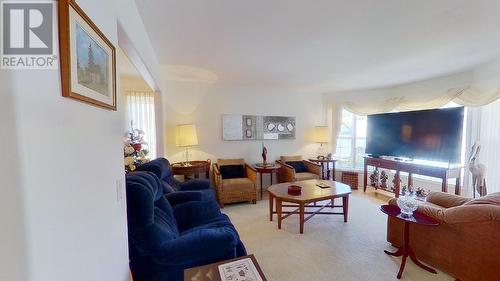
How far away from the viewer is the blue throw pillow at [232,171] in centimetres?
439

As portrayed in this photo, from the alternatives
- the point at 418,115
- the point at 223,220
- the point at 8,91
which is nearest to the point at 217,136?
the point at 223,220

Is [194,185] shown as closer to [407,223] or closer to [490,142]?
[407,223]

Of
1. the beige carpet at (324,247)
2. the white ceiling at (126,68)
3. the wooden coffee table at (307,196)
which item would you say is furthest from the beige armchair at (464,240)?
the white ceiling at (126,68)

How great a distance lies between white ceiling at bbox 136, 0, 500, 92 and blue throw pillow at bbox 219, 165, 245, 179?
1.81 m

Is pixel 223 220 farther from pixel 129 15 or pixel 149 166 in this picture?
pixel 129 15

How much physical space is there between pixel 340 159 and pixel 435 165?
2.11 m

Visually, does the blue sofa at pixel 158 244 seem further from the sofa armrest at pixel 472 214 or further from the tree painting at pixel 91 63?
the sofa armrest at pixel 472 214

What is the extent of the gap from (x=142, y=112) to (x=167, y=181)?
197 cm

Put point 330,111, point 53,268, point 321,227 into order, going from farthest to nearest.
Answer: point 330,111, point 321,227, point 53,268

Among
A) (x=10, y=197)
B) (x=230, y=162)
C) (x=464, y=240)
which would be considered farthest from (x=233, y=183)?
(x=10, y=197)

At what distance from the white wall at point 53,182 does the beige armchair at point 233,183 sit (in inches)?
112

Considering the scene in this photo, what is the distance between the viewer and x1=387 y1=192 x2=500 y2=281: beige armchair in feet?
5.72

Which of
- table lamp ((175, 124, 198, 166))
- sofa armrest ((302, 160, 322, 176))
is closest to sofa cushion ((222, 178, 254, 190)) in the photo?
table lamp ((175, 124, 198, 166))

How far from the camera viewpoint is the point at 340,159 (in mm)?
5672
